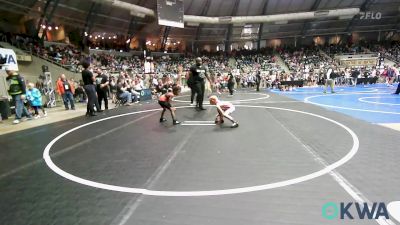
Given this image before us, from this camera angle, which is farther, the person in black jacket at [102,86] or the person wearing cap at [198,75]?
the person in black jacket at [102,86]

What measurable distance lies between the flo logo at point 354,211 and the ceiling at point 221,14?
26284 millimetres

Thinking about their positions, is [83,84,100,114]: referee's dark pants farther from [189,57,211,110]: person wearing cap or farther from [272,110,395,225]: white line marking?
[272,110,395,225]: white line marking

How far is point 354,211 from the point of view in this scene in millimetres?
2566

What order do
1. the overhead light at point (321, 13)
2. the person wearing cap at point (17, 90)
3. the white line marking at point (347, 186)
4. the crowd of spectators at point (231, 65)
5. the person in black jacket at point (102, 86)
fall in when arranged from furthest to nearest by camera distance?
the overhead light at point (321, 13) < the crowd of spectators at point (231, 65) < the person in black jacket at point (102, 86) < the person wearing cap at point (17, 90) < the white line marking at point (347, 186)

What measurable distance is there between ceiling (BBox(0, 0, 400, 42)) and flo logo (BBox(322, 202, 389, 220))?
26284 millimetres

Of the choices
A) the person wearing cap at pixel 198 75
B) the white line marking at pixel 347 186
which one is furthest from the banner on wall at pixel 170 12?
the white line marking at pixel 347 186

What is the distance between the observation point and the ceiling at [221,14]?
25.5 m

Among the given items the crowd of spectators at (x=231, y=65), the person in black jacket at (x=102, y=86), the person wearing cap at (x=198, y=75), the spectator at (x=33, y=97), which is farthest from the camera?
the crowd of spectators at (x=231, y=65)

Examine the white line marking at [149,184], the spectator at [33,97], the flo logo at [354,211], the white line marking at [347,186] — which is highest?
the spectator at [33,97]

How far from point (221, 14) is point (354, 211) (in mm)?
32906

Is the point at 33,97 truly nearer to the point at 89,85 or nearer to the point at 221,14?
the point at 89,85

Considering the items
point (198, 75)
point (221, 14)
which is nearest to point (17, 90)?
point (198, 75)

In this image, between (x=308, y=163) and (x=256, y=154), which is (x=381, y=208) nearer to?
(x=308, y=163)

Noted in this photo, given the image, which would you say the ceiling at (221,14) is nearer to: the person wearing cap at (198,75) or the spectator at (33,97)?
the spectator at (33,97)
